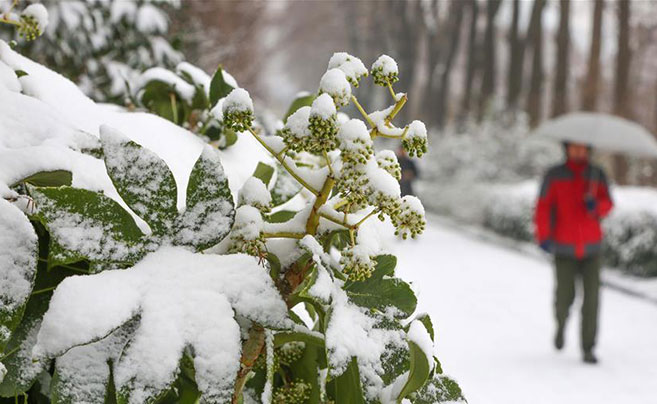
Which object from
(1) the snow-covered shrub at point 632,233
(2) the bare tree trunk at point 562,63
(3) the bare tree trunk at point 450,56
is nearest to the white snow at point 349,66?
(1) the snow-covered shrub at point 632,233

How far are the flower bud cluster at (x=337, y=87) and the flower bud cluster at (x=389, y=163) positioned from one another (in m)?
0.06

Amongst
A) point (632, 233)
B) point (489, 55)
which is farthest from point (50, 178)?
point (489, 55)

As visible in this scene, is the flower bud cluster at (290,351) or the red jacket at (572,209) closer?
the flower bud cluster at (290,351)

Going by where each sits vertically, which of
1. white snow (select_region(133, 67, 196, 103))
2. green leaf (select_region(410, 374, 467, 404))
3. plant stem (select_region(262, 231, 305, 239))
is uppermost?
white snow (select_region(133, 67, 196, 103))

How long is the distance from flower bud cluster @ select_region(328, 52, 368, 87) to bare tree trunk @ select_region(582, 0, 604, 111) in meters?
18.7

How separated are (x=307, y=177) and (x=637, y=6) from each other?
1099 inches

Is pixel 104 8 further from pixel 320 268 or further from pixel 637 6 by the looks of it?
pixel 637 6

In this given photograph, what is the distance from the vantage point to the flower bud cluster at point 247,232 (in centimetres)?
67

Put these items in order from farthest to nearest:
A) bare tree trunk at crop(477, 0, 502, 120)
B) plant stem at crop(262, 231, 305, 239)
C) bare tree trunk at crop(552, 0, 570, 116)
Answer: bare tree trunk at crop(477, 0, 502, 120) < bare tree trunk at crop(552, 0, 570, 116) < plant stem at crop(262, 231, 305, 239)

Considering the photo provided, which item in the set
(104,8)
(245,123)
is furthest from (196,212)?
(104,8)

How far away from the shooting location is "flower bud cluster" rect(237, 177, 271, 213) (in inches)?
27.6

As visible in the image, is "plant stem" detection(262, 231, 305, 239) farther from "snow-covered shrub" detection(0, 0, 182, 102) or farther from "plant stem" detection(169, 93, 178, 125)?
"snow-covered shrub" detection(0, 0, 182, 102)

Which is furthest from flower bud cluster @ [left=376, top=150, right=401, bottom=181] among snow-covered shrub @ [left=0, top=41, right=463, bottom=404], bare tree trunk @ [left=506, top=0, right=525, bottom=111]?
bare tree trunk @ [left=506, top=0, right=525, bottom=111]

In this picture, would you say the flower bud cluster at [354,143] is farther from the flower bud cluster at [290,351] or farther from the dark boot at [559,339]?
the dark boot at [559,339]
